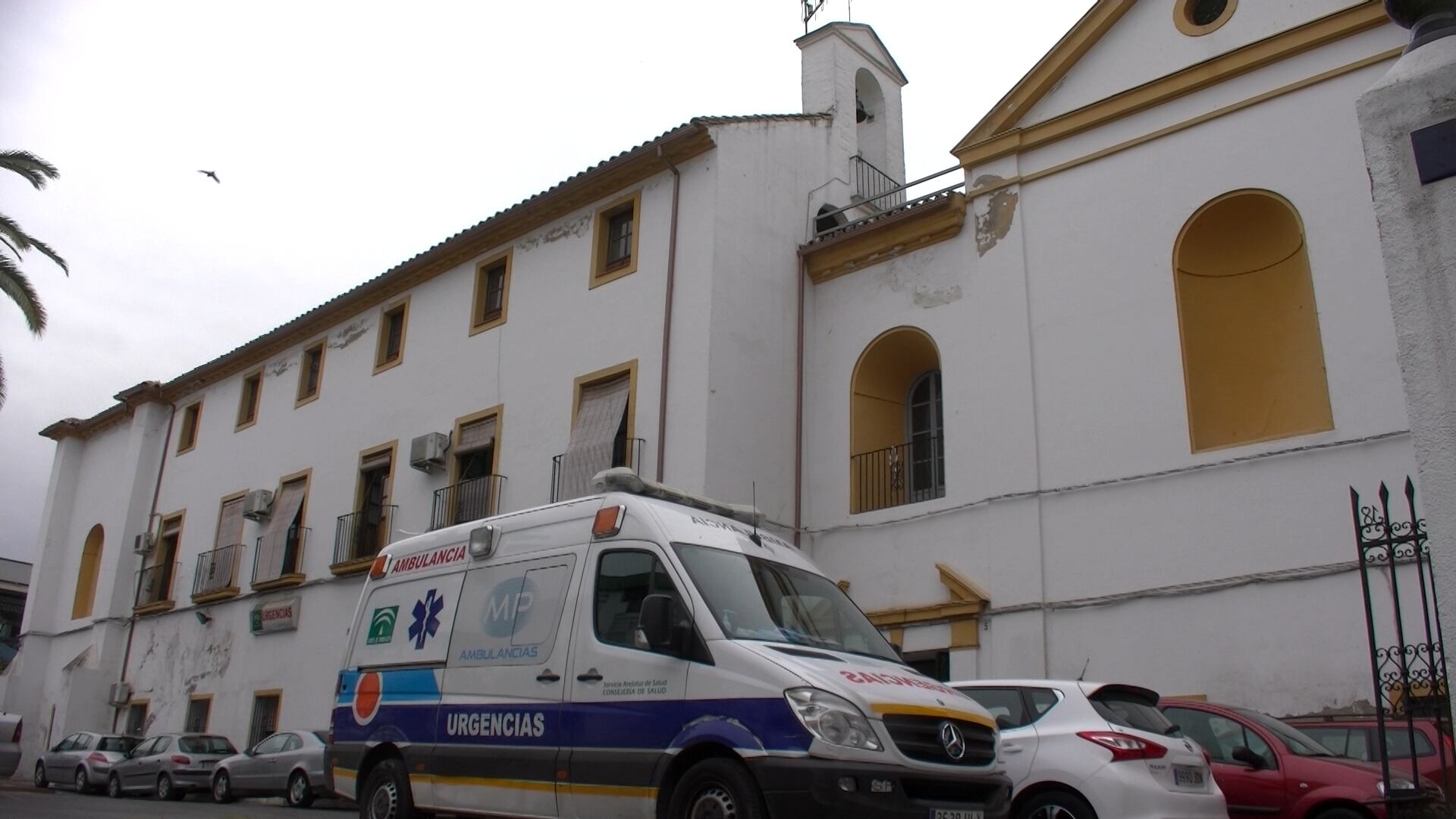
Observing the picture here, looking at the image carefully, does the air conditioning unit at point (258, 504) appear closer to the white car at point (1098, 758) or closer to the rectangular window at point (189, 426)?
the rectangular window at point (189, 426)

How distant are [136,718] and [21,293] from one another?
1174 centimetres

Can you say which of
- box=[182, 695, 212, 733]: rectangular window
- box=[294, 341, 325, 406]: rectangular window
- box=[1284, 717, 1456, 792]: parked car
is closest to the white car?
box=[1284, 717, 1456, 792]: parked car

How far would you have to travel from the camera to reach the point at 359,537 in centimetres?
2077

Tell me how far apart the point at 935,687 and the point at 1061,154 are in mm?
9221

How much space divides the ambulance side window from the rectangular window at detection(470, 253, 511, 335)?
12006mm

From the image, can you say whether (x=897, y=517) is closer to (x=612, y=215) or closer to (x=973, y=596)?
(x=973, y=596)

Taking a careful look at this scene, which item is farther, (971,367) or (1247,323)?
A: (971,367)

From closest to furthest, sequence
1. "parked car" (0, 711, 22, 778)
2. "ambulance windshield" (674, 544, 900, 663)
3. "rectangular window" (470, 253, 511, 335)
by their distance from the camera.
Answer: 1. "ambulance windshield" (674, 544, 900, 663)
2. "rectangular window" (470, 253, 511, 335)
3. "parked car" (0, 711, 22, 778)

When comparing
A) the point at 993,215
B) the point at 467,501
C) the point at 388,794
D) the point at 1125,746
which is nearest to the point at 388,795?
the point at 388,794

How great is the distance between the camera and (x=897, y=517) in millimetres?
15148

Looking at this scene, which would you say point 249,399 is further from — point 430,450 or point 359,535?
point 430,450

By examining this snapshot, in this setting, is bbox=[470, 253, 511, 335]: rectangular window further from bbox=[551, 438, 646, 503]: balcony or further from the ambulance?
the ambulance

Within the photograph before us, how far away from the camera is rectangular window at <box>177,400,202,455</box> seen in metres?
27.4

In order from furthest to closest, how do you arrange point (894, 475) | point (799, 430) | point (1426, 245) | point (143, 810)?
1. point (799, 430)
2. point (894, 475)
3. point (143, 810)
4. point (1426, 245)
